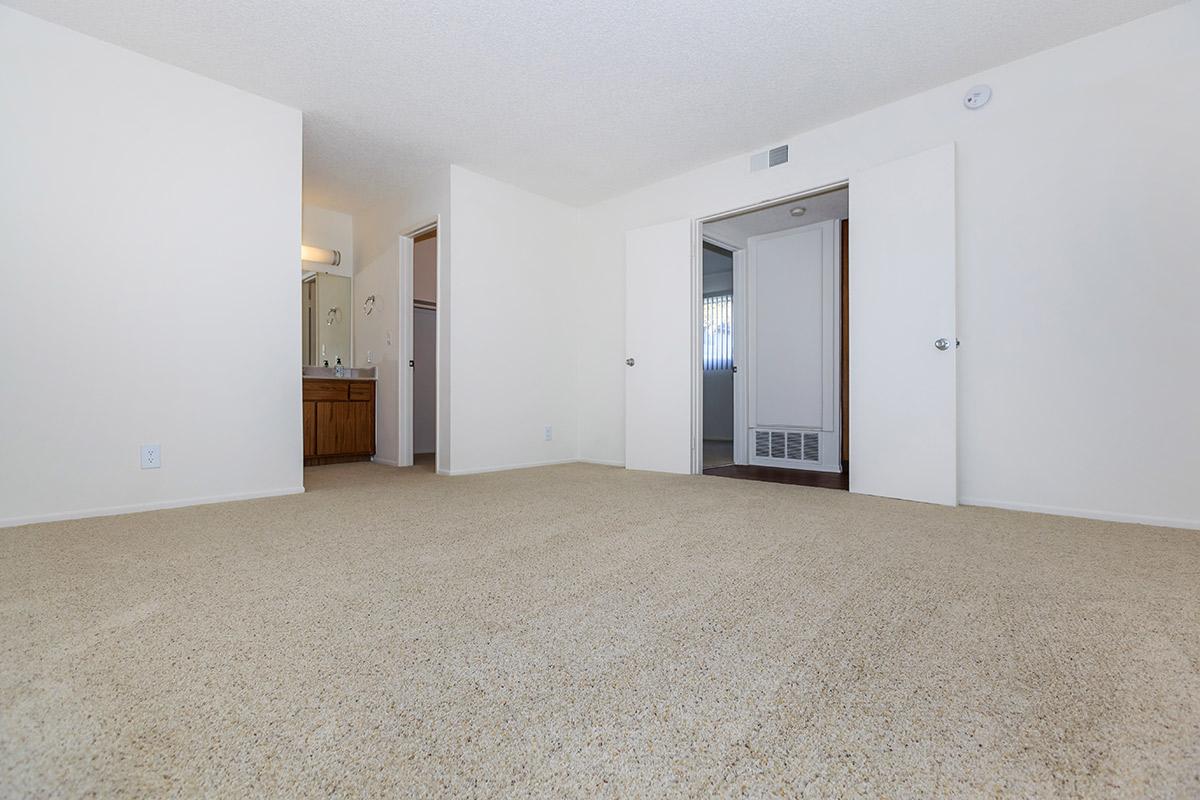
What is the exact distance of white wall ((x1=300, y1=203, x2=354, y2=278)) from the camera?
4.99 metres

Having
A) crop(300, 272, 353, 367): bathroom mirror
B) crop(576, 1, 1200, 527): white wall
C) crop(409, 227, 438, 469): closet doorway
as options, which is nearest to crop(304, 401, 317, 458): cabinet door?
crop(300, 272, 353, 367): bathroom mirror

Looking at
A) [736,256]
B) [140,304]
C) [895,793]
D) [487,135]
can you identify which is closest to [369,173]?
[487,135]

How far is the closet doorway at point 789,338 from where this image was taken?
4.73 meters

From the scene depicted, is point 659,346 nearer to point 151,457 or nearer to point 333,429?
point 333,429

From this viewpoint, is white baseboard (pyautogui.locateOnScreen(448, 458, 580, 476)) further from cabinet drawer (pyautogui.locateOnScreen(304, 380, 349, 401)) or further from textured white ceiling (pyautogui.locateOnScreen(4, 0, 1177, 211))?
textured white ceiling (pyautogui.locateOnScreen(4, 0, 1177, 211))

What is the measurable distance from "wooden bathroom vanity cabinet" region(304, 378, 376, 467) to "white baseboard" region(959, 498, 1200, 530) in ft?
16.0

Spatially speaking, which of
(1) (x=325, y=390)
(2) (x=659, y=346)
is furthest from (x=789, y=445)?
(1) (x=325, y=390)

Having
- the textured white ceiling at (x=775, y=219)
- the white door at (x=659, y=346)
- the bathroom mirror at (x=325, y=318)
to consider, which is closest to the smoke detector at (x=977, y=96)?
the textured white ceiling at (x=775, y=219)

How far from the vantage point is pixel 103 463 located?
2623mm

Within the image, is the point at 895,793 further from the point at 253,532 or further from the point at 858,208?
the point at 858,208

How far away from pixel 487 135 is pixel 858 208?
2531 mm

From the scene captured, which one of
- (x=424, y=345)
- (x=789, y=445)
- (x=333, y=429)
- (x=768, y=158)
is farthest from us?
(x=424, y=345)

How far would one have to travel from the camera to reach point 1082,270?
259cm

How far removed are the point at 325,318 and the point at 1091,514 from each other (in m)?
6.01
